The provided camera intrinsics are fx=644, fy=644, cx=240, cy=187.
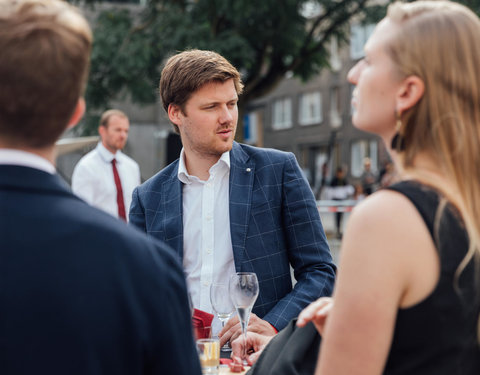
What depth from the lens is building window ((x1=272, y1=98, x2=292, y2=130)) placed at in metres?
46.8

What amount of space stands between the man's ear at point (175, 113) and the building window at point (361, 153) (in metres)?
38.0

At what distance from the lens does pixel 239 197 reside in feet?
10.1

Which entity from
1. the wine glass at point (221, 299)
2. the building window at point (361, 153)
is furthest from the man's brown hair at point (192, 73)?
the building window at point (361, 153)

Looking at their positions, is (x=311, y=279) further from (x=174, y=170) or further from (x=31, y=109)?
(x=31, y=109)

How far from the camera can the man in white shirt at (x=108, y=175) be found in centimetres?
733

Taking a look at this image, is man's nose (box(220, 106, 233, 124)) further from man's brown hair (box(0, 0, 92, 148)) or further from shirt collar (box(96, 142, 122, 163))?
shirt collar (box(96, 142, 122, 163))

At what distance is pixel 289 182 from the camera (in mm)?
3092

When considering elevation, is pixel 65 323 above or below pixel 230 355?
above

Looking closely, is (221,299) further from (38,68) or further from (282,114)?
(282,114)

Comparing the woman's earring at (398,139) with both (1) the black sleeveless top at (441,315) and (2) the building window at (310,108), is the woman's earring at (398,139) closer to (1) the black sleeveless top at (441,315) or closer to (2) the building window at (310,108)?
(1) the black sleeveless top at (441,315)

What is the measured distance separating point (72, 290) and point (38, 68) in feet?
1.38

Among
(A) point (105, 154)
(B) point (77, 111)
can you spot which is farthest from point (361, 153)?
(B) point (77, 111)

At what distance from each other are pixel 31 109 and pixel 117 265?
0.35 meters

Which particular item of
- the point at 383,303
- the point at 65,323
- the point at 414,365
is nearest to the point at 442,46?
the point at 383,303
